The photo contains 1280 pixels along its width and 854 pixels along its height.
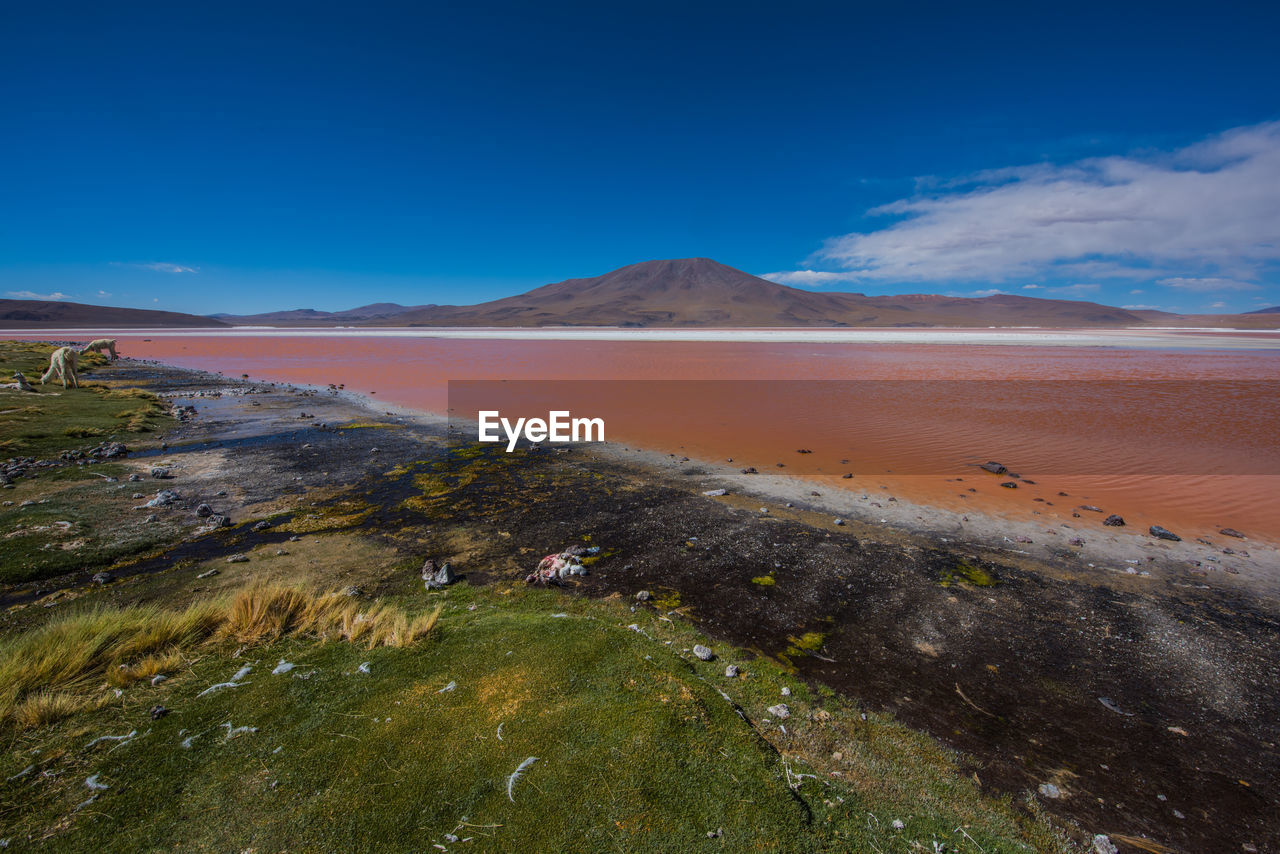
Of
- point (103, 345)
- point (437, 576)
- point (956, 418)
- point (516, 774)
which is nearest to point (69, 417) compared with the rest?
point (437, 576)

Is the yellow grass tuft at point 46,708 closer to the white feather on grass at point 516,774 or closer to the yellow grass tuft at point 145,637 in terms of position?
the yellow grass tuft at point 145,637

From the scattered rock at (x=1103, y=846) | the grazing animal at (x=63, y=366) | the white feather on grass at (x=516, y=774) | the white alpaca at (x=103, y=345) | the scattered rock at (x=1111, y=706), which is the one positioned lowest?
the scattered rock at (x=1103, y=846)

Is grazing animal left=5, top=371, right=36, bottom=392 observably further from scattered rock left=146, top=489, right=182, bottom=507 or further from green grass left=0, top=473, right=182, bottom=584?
scattered rock left=146, top=489, right=182, bottom=507

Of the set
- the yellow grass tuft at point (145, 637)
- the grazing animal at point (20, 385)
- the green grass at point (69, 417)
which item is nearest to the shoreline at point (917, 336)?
the green grass at point (69, 417)

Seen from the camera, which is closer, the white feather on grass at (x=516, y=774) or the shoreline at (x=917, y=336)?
the white feather on grass at (x=516, y=774)

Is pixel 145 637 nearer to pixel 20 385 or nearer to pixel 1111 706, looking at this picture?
pixel 1111 706

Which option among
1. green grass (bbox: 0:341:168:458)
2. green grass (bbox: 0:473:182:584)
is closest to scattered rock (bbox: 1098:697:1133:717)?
green grass (bbox: 0:473:182:584)

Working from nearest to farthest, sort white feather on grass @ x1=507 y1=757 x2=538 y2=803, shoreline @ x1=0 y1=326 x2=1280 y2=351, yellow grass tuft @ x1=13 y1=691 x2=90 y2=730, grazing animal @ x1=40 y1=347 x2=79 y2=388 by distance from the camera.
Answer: white feather on grass @ x1=507 y1=757 x2=538 y2=803 → yellow grass tuft @ x1=13 y1=691 x2=90 y2=730 → grazing animal @ x1=40 y1=347 x2=79 y2=388 → shoreline @ x1=0 y1=326 x2=1280 y2=351
